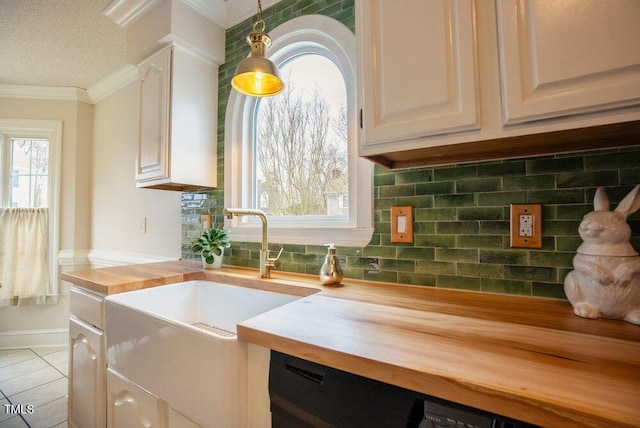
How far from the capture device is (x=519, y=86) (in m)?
0.71

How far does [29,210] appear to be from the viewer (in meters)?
2.85

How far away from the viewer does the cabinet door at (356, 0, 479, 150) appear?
2.58ft

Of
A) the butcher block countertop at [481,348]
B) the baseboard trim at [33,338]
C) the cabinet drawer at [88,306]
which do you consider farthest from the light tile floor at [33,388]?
the butcher block countertop at [481,348]

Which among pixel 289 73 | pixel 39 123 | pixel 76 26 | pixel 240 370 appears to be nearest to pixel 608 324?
pixel 240 370

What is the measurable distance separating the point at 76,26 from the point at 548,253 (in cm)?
288

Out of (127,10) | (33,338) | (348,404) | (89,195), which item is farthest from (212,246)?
(33,338)

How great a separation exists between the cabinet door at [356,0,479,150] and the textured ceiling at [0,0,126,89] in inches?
69.6

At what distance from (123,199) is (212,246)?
1650 mm

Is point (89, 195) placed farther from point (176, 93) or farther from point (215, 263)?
point (215, 263)

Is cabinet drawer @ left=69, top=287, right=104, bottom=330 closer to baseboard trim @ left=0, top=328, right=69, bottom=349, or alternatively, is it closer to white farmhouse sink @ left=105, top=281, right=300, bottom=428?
white farmhouse sink @ left=105, top=281, right=300, bottom=428

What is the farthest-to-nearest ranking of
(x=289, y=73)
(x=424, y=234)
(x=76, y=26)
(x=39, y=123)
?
(x=39, y=123) → (x=76, y=26) → (x=289, y=73) → (x=424, y=234)

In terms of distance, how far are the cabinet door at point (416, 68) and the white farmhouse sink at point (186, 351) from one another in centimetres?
75

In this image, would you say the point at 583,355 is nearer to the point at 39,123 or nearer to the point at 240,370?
the point at 240,370

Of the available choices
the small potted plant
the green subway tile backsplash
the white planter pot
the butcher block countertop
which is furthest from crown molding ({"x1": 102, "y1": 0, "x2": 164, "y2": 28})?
the butcher block countertop
